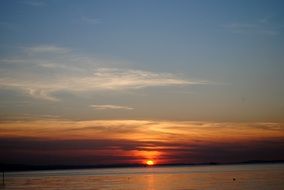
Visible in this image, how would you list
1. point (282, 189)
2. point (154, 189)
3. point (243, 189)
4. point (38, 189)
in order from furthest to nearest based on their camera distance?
point (38, 189)
point (154, 189)
point (243, 189)
point (282, 189)

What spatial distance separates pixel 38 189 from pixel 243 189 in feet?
116

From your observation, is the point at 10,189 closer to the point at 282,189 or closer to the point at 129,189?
the point at 129,189

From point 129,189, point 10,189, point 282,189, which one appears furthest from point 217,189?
point 10,189

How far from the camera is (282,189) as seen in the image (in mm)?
61281

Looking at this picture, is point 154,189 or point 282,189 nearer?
point 282,189

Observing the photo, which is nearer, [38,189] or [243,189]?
[243,189]

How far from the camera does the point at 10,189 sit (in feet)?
257

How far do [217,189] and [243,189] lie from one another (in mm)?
3970

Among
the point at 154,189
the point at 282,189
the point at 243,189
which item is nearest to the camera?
the point at 282,189

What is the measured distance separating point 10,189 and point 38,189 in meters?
5.85

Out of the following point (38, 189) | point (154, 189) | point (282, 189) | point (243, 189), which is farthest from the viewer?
point (38, 189)

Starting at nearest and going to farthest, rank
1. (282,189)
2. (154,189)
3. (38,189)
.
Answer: (282,189) < (154,189) < (38,189)

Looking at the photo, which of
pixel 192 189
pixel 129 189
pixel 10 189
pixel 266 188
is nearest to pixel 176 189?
pixel 192 189

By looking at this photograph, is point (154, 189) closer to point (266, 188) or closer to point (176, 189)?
point (176, 189)
